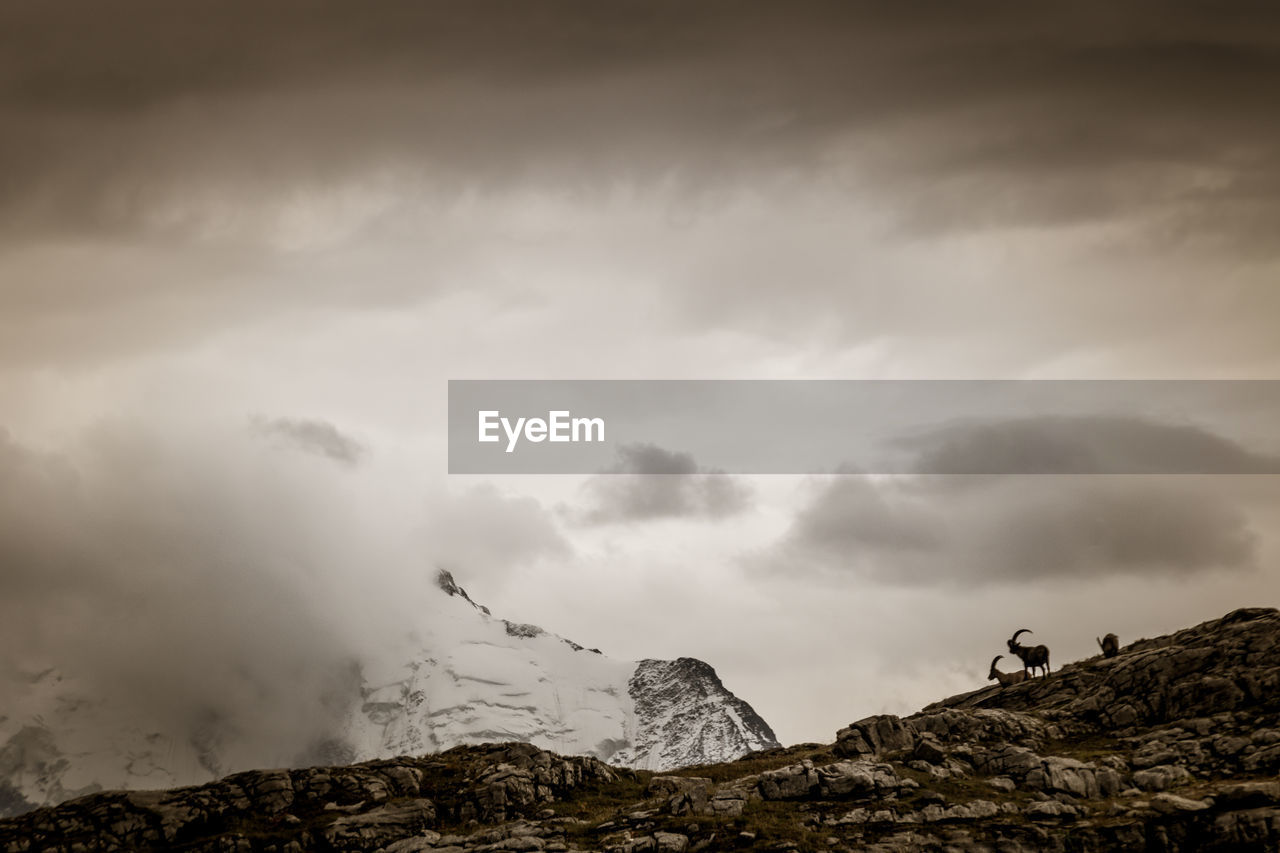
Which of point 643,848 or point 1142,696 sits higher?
point 1142,696

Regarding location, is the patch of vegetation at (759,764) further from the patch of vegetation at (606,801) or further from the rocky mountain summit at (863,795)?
the patch of vegetation at (606,801)

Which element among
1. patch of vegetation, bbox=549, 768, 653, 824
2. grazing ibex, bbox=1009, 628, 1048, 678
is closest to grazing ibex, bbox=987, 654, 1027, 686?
grazing ibex, bbox=1009, 628, 1048, 678

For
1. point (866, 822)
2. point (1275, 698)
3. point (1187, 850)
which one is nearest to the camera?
point (1187, 850)

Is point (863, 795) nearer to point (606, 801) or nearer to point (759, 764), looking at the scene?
point (759, 764)

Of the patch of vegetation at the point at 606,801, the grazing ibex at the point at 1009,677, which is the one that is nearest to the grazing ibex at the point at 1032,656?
the grazing ibex at the point at 1009,677

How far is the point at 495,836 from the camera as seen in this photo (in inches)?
2908

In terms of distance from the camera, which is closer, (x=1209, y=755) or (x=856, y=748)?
(x=1209, y=755)

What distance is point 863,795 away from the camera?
77125 mm

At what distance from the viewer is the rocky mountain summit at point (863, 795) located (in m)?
70.6

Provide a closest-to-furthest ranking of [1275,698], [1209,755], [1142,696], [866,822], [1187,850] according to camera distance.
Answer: [1187,850] < [866,822] < [1209,755] < [1275,698] < [1142,696]

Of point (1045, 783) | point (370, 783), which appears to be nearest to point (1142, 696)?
point (1045, 783)

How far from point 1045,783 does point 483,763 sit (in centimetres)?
4011

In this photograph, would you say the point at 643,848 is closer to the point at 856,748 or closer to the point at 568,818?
the point at 568,818

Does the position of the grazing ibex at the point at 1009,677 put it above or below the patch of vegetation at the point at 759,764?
above
